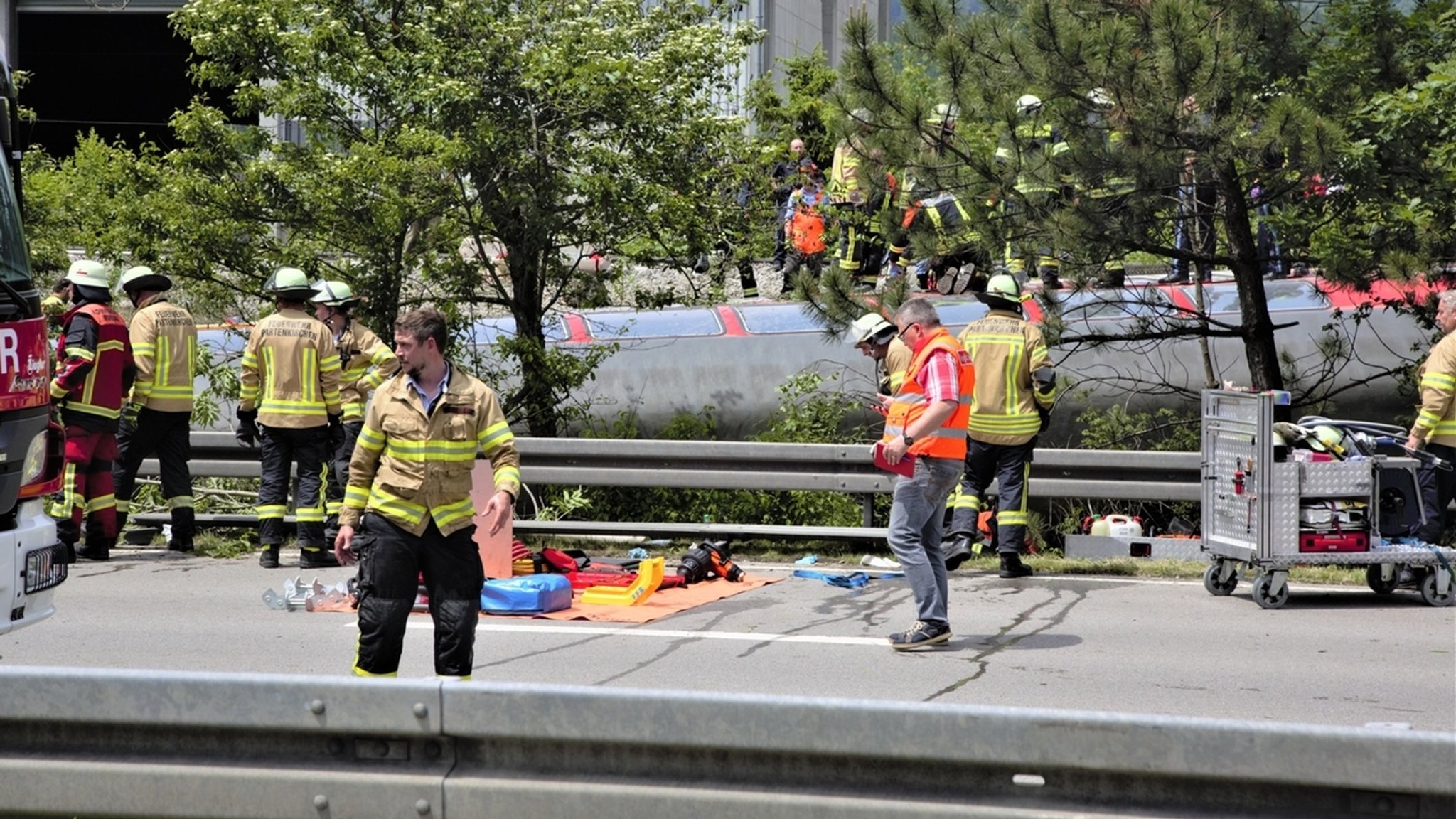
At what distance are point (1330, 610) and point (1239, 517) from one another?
0.70 m

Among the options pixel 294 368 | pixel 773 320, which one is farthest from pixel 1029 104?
pixel 294 368

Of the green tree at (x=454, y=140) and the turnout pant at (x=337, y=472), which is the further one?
the green tree at (x=454, y=140)

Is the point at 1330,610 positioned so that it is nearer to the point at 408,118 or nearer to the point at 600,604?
the point at 600,604

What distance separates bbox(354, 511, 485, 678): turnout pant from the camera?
5.67 metres

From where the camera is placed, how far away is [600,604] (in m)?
8.93

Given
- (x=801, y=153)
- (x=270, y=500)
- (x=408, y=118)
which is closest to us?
(x=270, y=500)

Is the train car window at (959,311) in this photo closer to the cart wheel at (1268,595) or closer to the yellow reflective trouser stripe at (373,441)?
the cart wheel at (1268,595)

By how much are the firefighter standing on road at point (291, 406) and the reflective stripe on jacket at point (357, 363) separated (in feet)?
0.30

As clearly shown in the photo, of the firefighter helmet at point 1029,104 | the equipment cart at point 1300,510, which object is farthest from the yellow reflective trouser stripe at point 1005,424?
the firefighter helmet at point 1029,104

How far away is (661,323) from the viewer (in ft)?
46.3

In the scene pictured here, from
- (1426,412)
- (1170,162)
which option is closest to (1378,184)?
(1170,162)

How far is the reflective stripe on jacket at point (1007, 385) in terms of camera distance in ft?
32.8

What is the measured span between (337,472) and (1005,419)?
4.46m

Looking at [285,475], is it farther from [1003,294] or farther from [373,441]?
[373,441]
